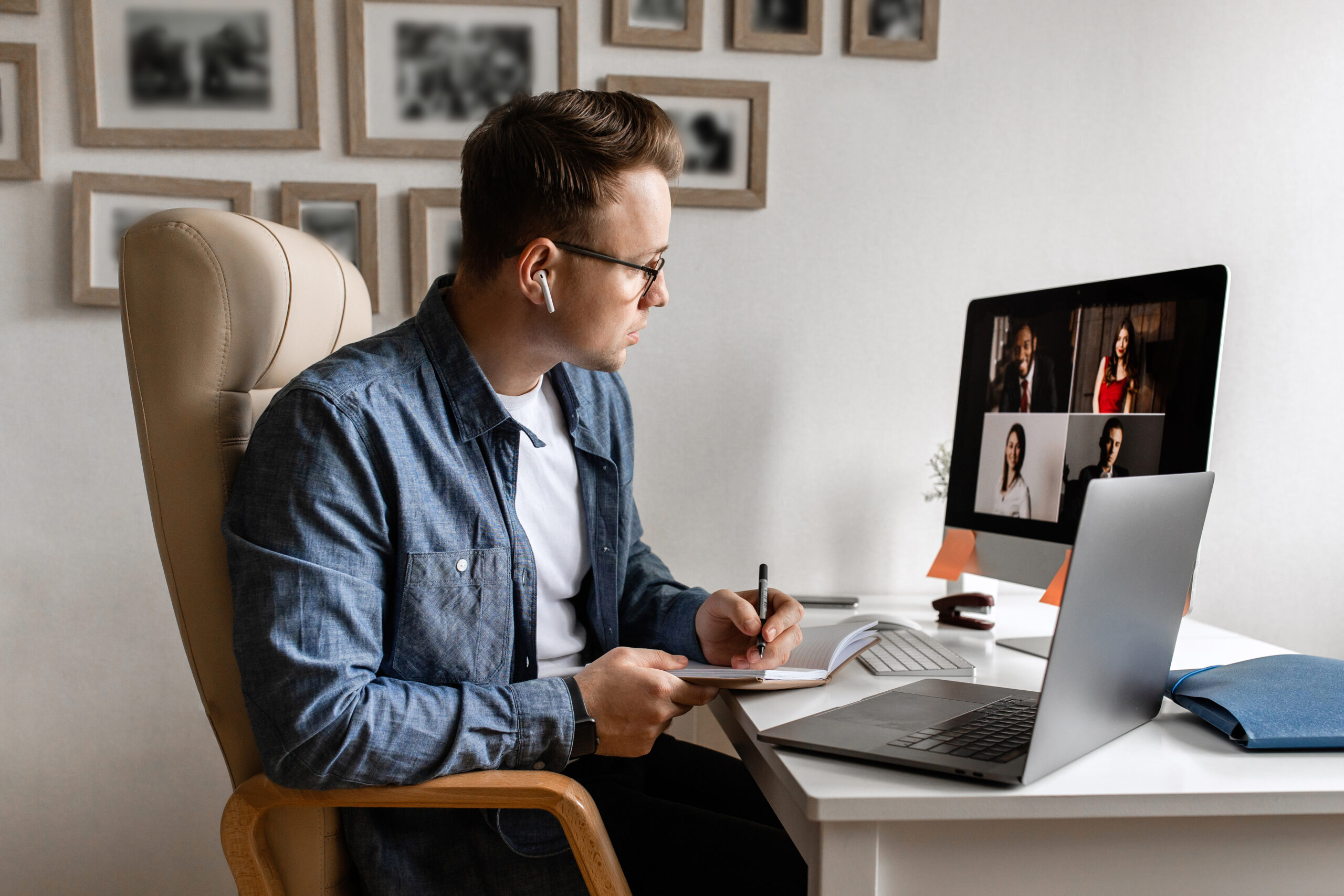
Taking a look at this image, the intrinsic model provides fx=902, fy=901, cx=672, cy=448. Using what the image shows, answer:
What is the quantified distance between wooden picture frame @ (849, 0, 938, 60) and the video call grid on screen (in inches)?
22.0

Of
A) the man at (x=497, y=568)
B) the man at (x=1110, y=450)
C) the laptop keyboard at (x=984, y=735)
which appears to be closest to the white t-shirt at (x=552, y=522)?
the man at (x=497, y=568)

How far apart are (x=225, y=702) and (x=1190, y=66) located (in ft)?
6.85

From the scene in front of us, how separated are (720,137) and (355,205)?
A: 0.71 metres

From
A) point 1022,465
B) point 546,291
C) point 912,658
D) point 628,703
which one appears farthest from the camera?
point 1022,465

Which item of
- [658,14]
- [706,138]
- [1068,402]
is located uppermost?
[658,14]

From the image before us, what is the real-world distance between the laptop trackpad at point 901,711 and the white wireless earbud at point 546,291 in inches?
22.9

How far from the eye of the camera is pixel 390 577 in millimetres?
1028

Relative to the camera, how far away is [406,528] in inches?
39.8

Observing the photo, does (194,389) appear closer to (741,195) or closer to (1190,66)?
(741,195)

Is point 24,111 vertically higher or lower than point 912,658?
higher

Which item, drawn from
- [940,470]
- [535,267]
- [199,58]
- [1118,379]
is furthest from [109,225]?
[1118,379]

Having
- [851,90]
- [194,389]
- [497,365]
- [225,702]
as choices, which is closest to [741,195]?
[851,90]

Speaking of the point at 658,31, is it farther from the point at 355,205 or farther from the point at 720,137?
the point at 355,205

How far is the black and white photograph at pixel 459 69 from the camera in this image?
1.70m
